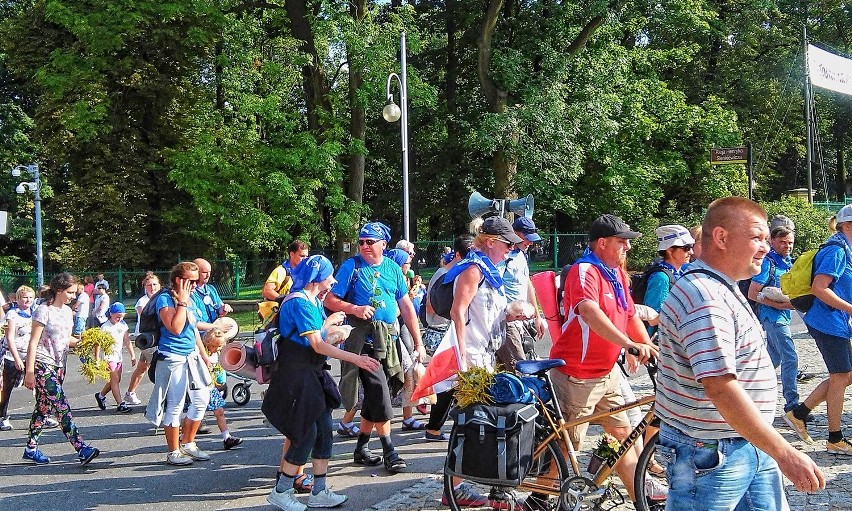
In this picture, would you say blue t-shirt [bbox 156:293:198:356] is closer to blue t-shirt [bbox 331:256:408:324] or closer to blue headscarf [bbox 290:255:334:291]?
blue t-shirt [bbox 331:256:408:324]

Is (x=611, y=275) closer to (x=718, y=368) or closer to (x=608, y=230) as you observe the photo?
(x=608, y=230)

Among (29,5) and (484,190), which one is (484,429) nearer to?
(484,190)

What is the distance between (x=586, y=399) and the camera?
5.29 m

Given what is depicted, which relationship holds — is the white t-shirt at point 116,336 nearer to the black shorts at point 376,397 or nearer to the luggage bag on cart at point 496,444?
the black shorts at point 376,397

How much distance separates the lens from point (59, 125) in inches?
1166

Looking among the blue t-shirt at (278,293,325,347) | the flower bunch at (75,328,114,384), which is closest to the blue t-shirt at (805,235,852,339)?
the blue t-shirt at (278,293,325,347)

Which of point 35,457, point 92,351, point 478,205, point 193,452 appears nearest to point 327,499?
point 193,452

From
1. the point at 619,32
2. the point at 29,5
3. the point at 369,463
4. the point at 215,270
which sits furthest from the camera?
the point at 29,5

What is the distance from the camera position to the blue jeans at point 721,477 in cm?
316

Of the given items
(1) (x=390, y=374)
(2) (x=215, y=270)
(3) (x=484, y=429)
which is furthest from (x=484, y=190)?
(3) (x=484, y=429)

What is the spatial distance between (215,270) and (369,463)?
2088cm

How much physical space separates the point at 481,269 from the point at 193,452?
3538 millimetres

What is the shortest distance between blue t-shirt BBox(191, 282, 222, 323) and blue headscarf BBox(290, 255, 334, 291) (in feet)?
9.26

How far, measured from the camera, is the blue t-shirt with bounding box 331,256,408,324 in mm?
7367
